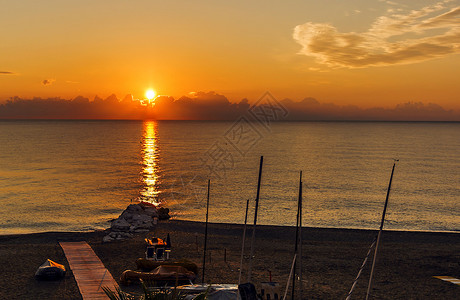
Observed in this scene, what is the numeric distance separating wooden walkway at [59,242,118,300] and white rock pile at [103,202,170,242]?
186 inches

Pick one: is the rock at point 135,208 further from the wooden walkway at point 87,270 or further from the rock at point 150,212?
the wooden walkway at point 87,270

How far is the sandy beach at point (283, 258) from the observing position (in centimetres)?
2502

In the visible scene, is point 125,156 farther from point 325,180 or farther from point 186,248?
point 186,248

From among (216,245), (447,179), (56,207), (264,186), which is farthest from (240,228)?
(447,179)

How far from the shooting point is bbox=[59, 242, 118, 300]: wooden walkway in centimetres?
2341

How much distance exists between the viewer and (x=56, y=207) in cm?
6153

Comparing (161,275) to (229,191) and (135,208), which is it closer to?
(135,208)

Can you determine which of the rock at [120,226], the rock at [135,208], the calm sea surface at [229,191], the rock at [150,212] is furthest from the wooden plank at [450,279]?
the rock at [135,208]

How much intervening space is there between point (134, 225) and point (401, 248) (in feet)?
83.9

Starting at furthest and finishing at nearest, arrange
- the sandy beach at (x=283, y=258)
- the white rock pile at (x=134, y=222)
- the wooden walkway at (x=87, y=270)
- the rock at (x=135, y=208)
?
the rock at (x=135, y=208) → the white rock pile at (x=134, y=222) → the sandy beach at (x=283, y=258) → the wooden walkway at (x=87, y=270)

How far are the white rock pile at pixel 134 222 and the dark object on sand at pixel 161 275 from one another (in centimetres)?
1410

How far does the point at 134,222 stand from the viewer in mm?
43812

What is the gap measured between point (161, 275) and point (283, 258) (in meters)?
11.9

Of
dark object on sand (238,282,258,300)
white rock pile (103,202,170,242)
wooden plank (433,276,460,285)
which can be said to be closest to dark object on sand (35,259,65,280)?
white rock pile (103,202,170,242)
